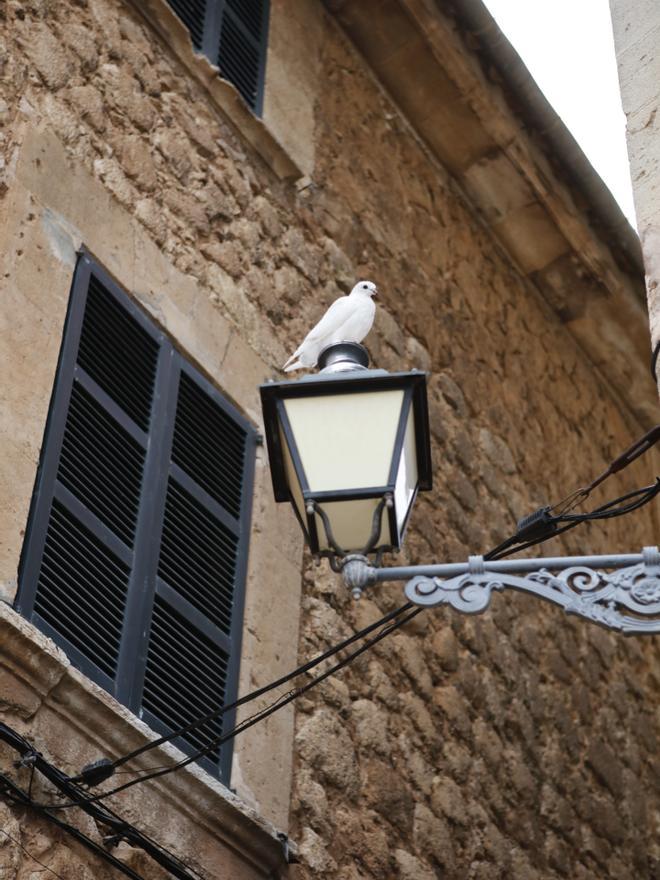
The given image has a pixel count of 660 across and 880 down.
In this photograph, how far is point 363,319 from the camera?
16.4 feet

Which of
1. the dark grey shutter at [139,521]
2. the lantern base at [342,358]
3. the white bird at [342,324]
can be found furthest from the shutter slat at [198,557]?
the lantern base at [342,358]

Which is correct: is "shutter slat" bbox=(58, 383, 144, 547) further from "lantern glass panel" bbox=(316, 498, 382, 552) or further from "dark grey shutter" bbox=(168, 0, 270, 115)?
"dark grey shutter" bbox=(168, 0, 270, 115)

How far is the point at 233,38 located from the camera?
24.3ft

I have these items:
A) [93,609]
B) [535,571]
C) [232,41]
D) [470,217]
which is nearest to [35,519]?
[93,609]

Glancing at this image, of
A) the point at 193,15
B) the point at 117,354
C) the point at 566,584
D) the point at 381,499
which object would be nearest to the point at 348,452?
the point at 381,499

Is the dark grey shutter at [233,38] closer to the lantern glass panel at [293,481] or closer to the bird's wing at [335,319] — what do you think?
the bird's wing at [335,319]

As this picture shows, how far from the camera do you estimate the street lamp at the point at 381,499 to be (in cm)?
356

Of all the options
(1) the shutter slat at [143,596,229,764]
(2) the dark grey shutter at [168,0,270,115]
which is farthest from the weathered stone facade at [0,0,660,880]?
(1) the shutter slat at [143,596,229,764]

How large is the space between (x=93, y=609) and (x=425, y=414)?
1407 mm

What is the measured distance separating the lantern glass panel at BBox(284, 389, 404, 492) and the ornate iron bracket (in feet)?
0.74

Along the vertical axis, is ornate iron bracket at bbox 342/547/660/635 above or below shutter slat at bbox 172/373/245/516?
below

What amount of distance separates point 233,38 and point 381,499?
4.20 metres

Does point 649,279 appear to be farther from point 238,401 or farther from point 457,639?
point 457,639

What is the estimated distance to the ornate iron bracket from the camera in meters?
3.50
